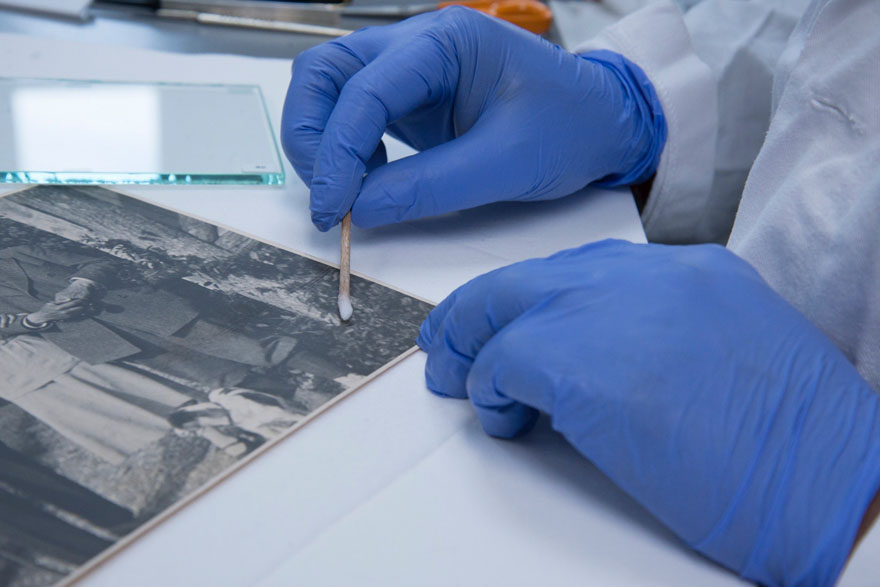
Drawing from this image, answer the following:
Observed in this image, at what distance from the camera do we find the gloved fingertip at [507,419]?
0.59m

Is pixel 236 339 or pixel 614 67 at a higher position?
pixel 614 67

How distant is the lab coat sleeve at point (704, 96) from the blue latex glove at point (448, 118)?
0.30 ft

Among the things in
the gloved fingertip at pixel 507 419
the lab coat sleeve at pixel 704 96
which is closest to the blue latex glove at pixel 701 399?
the gloved fingertip at pixel 507 419

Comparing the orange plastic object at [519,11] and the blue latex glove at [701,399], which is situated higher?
the orange plastic object at [519,11]

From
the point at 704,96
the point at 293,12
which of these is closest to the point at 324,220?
the point at 704,96

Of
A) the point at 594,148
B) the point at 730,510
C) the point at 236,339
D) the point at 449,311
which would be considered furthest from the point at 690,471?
the point at 594,148

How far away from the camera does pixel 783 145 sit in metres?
0.82

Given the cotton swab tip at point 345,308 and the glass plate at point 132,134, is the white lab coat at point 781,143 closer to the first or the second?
the cotton swab tip at point 345,308

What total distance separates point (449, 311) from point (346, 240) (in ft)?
0.59

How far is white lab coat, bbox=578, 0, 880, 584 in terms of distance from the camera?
0.70m

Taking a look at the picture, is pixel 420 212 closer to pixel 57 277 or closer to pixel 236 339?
pixel 236 339

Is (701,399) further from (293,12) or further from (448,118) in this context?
(293,12)

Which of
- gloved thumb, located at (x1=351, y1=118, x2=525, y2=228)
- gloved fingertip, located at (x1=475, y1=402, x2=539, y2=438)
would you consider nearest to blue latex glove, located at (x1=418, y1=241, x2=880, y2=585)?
gloved fingertip, located at (x1=475, y1=402, x2=539, y2=438)

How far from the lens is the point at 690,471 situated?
0.53m
